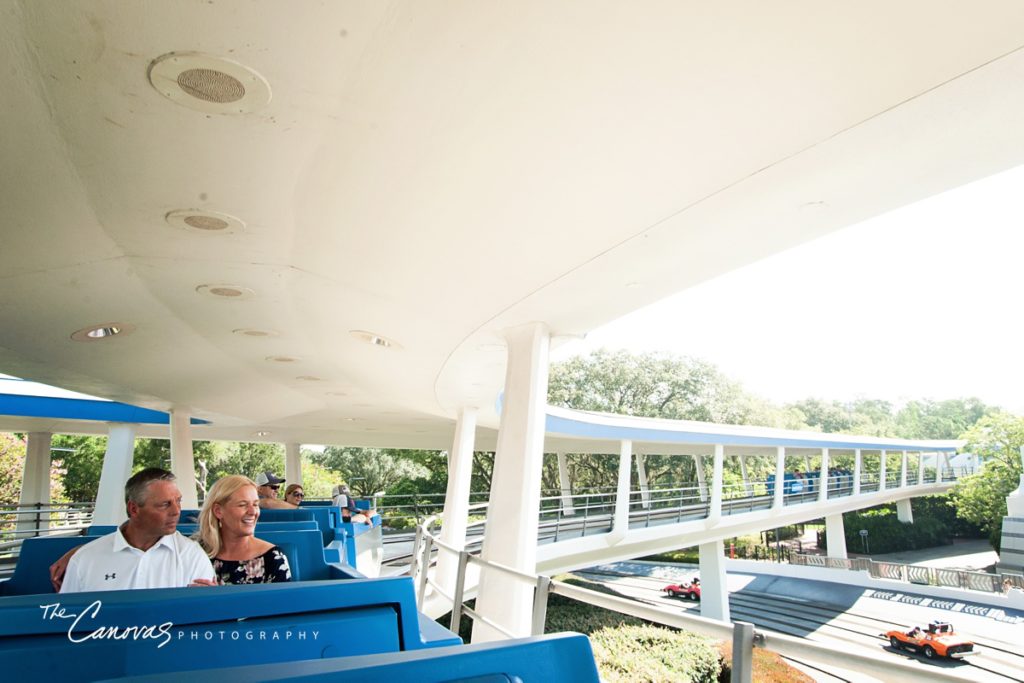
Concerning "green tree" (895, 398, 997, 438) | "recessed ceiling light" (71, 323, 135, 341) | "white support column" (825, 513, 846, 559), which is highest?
"green tree" (895, 398, 997, 438)

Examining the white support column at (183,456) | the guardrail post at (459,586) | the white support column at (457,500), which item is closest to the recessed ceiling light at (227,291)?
the guardrail post at (459,586)

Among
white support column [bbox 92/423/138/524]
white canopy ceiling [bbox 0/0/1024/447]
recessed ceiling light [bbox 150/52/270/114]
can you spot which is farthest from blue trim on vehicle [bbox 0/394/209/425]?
recessed ceiling light [bbox 150/52/270/114]

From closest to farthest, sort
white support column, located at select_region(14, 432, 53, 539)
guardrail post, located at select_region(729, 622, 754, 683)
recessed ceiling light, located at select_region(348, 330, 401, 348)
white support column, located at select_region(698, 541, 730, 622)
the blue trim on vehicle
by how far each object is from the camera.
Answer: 1. guardrail post, located at select_region(729, 622, 754, 683)
2. recessed ceiling light, located at select_region(348, 330, 401, 348)
3. the blue trim on vehicle
4. white support column, located at select_region(14, 432, 53, 539)
5. white support column, located at select_region(698, 541, 730, 622)

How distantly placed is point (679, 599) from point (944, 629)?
377 inches

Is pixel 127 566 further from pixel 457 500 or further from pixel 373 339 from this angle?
pixel 457 500

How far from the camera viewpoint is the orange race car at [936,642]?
16.6m

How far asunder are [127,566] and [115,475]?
1388cm

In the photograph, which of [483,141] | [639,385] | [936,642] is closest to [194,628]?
[483,141]

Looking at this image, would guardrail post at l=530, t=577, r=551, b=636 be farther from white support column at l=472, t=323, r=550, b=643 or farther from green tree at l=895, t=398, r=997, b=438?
green tree at l=895, t=398, r=997, b=438

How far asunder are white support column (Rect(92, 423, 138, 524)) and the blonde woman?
1273cm

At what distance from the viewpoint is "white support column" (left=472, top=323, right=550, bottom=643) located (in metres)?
5.14

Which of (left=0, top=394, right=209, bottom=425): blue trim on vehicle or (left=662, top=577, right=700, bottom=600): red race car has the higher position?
(left=0, top=394, right=209, bottom=425): blue trim on vehicle

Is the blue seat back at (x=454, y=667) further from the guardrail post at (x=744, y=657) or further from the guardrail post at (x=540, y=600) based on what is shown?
the guardrail post at (x=540, y=600)

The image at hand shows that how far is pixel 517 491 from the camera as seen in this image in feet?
17.9
